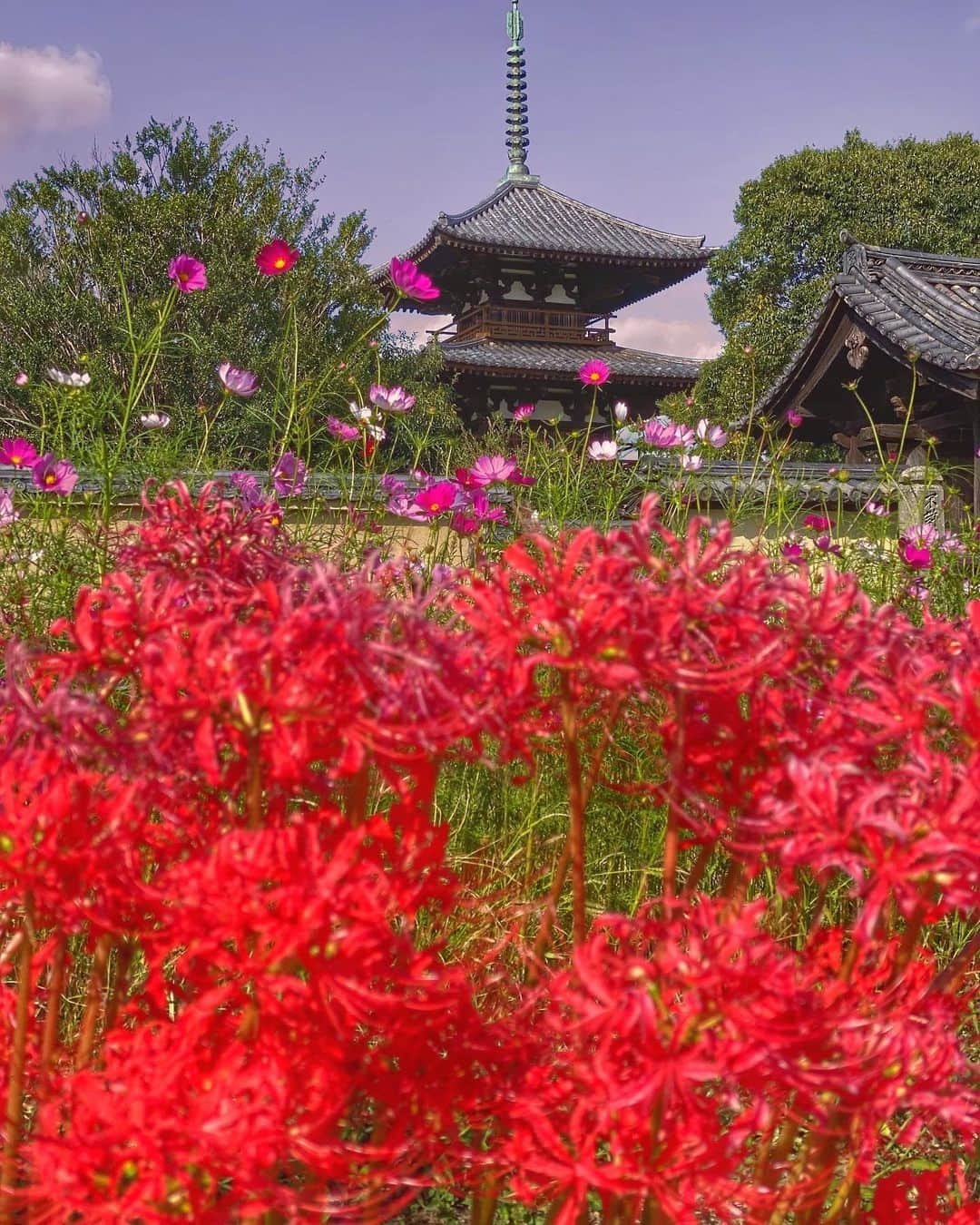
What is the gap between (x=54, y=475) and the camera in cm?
227

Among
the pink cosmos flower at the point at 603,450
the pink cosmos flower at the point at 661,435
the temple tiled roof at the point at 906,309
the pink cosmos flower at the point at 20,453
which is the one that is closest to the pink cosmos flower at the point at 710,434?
the pink cosmos flower at the point at 661,435

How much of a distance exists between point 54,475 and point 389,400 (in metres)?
0.79

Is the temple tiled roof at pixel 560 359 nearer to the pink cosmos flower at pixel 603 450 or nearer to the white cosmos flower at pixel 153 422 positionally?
the pink cosmos flower at pixel 603 450

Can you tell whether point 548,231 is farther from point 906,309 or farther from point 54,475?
point 54,475

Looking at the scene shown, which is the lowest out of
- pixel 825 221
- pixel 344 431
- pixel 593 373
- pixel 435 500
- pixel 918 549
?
pixel 918 549

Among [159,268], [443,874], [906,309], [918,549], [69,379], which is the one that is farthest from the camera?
[159,268]

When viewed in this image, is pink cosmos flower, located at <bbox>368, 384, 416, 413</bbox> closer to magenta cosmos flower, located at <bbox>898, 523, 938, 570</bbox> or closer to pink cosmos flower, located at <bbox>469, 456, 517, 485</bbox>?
pink cosmos flower, located at <bbox>469, 456, 517, 485</bbox>

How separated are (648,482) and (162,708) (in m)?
2.89

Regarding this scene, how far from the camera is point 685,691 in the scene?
2.16 ft

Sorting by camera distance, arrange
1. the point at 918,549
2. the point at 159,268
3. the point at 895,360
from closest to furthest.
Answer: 1. the point at 918,549
2. the point at 895,360
3. the point at 159,268

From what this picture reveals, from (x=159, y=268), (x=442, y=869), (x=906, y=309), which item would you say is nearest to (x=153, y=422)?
(x=442, y=869)

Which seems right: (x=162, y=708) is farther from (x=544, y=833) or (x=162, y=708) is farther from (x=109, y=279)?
(x=109, y=279)

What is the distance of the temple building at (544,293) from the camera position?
15789 millimetres

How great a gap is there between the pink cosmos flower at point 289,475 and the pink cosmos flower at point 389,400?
0.76 feet
